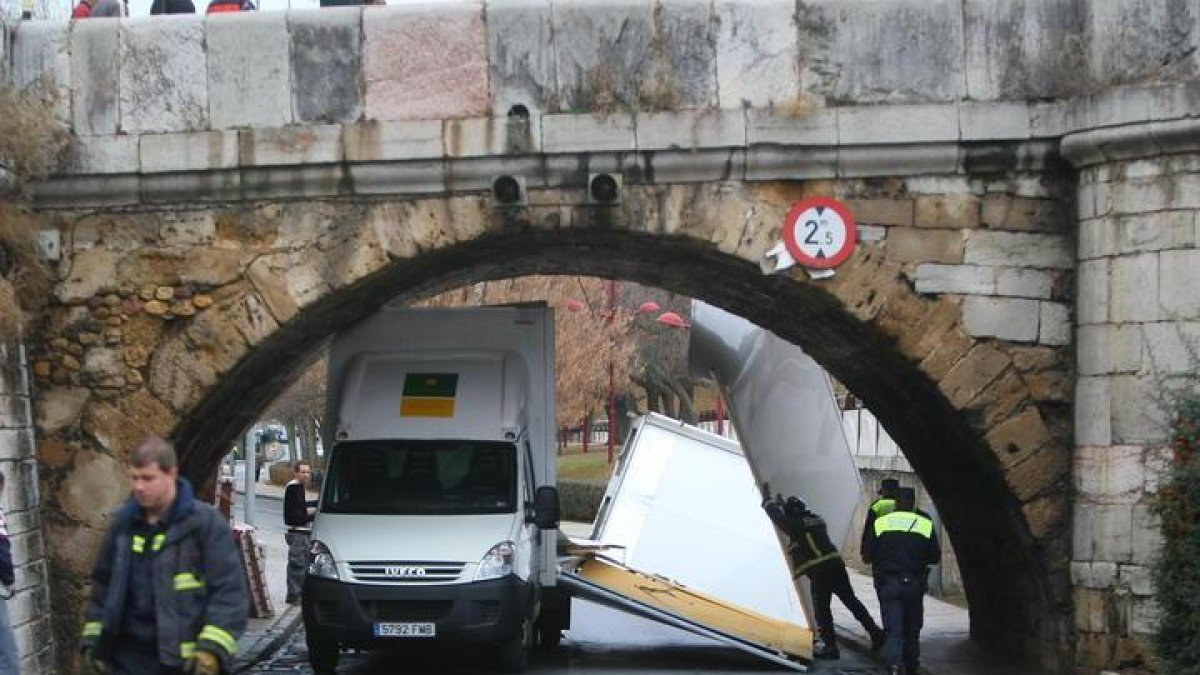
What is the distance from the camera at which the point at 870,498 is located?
2544cm

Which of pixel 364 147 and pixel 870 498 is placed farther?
pixel 870 498

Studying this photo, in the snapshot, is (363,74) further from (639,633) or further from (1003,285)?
(639,633)

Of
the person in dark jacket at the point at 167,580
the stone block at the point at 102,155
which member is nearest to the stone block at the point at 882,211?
the stone block at the point at 102,155

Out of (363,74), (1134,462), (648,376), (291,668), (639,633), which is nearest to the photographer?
(1134,462)

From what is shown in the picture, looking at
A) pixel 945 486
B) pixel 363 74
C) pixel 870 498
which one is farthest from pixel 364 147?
pixel 870 498

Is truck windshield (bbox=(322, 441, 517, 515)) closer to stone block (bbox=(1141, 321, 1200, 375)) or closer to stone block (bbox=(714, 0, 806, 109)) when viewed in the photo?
→ stone block (bbox=(714, 0, 806, 109))

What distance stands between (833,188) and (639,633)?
7419 millimetres

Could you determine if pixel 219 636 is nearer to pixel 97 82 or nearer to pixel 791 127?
pixel 791 127

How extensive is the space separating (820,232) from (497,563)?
3.44 m

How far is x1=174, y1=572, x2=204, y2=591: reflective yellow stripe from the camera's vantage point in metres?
6.61

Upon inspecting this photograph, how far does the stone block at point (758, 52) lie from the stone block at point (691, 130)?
5.8 inches

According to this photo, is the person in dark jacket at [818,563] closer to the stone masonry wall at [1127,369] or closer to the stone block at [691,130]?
the stone masonry wall at [1127,369]

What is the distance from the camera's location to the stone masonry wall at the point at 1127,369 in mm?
11125

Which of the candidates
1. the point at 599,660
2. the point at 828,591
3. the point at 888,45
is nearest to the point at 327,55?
the point at 888,45
